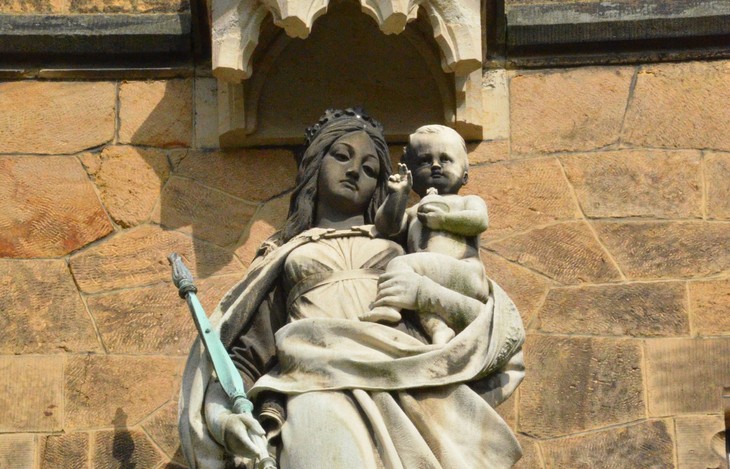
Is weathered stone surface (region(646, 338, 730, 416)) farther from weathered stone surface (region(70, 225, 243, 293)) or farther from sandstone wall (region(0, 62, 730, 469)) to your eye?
weathered stone surface (region(70, 225, 243, 293))

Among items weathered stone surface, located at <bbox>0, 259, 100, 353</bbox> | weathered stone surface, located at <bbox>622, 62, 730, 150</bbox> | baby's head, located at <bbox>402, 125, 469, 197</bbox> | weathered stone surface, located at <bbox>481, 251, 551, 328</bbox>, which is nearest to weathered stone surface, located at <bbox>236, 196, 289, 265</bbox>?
weathered stone surface, located at <bbox>0, 259, 100, 353</bbox>

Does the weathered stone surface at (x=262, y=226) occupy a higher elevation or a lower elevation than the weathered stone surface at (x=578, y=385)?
higher

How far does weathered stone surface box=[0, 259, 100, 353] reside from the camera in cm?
836

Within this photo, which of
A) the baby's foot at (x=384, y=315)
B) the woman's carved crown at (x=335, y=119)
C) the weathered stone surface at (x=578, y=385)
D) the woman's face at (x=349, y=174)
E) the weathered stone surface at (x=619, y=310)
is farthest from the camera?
the weathered stone surface at (x=619, y=310)

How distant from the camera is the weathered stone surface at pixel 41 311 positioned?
A: 8359mm

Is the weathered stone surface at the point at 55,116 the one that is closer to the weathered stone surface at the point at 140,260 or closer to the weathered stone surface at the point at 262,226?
the weathered stone surface at the point at 140,260

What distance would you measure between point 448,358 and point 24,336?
1647 millimetres

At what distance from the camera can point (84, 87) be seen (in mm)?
8875

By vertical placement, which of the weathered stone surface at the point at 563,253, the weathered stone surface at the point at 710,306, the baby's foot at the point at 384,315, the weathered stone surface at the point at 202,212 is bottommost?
the weathered stone surface at the point at 710,306

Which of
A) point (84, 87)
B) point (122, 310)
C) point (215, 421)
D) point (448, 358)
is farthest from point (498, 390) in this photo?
point (84, 87)

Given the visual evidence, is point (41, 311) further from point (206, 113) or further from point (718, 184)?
point (718, 184)

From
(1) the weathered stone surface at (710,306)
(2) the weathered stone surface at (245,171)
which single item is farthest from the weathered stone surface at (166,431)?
(1) the weathered stone surface at (710,306)

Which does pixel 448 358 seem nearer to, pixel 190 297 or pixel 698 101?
pixel 190 297

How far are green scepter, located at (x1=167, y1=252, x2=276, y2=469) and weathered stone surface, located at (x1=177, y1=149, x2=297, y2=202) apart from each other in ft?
3.06
